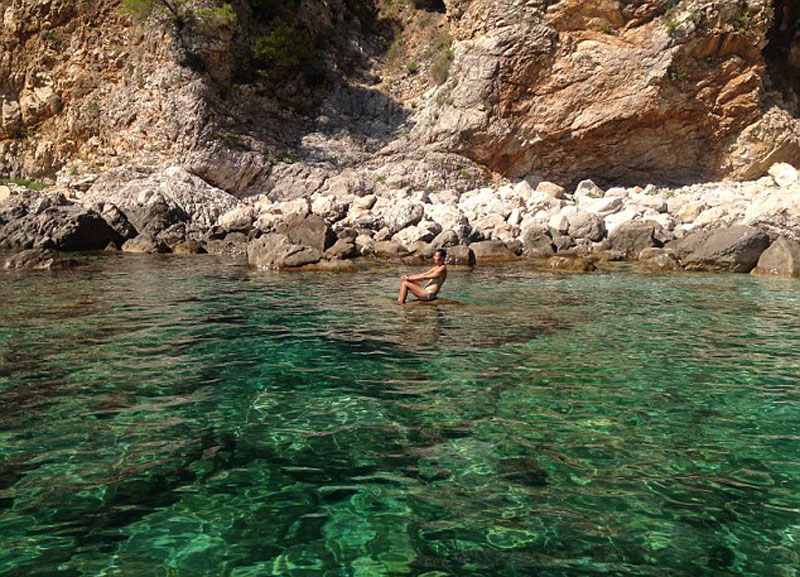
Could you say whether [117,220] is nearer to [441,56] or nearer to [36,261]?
[36,261]

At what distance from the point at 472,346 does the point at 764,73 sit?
103 ft

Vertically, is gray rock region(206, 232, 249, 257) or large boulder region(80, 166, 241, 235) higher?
large boulder region(80, 166, 241, 235)

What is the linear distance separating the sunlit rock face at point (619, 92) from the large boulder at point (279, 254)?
54.8 ft

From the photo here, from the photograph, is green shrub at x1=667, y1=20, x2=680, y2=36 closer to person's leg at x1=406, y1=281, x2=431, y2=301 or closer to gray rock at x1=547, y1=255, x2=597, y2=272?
gray rock at x1=547, y1=255, x2=597, y2=272

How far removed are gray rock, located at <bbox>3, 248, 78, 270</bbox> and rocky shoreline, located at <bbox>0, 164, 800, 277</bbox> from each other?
1.4 inches

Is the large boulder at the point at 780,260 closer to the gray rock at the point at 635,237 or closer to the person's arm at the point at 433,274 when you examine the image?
the gray rock at the point at 635,237

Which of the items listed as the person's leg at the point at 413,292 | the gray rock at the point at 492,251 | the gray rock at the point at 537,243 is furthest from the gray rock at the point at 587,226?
the person's leg at the point at 413,292

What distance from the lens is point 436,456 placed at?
14.9ft

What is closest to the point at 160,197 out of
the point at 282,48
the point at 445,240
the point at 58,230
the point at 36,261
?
the point at 58,230

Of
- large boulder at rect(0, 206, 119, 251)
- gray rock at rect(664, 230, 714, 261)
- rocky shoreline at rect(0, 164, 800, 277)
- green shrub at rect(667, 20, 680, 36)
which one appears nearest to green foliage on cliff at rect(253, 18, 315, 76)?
rocky shoreline at rect(0, 164, 800, 277)

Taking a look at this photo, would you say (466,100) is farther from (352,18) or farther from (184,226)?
(184,226)

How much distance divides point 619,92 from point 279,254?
22.1 metres

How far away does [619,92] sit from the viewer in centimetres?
2994

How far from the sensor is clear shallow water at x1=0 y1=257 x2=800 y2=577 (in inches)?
130
